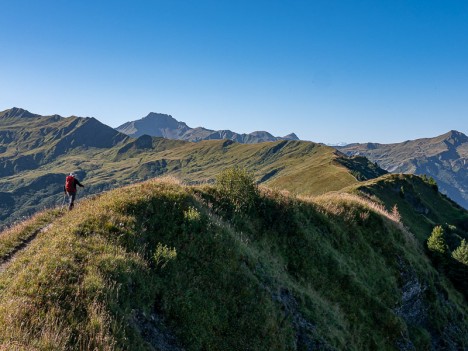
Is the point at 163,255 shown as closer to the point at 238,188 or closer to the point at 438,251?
the point at 238,188

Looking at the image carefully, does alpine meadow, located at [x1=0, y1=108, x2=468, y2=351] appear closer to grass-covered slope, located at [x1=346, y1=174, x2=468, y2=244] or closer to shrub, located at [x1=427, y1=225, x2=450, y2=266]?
shrub, located at [x1=427, y1=225, x2=450, y2=266]

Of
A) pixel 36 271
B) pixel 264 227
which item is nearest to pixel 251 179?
pixel 264 227

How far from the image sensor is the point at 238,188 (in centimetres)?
2355

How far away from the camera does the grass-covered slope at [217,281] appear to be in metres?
10.5

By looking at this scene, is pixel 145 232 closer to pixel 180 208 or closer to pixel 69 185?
pixel 180 208

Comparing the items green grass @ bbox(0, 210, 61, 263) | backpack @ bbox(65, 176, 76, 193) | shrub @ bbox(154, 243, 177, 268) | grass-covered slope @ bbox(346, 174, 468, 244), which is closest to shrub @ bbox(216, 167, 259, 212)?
shrub @ bbox(154, 243, 177, 268)

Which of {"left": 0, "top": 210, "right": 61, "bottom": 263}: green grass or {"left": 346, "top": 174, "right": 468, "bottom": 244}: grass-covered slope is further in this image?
{"left": 346, "top": 174, "right": 468, "bottom": 244}: grass-covered slope

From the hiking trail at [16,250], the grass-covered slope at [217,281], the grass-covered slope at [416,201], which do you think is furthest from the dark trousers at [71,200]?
the grass-covered slope at [416,201]

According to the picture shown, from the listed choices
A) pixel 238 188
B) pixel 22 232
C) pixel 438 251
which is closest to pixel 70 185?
pixel 22 232

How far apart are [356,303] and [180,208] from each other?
41.8 ft

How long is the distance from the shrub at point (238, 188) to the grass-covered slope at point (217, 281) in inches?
7.3

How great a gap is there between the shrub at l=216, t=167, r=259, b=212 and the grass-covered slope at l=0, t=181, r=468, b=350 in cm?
19

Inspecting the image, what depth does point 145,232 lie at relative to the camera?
15609 mm

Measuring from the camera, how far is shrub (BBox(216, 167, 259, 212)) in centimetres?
2334
